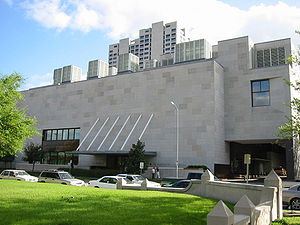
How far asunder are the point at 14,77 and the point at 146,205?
70.6 ft

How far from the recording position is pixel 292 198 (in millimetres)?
17422

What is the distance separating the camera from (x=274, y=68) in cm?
4366

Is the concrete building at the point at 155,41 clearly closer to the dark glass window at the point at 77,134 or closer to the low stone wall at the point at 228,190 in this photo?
the dark glass window at the point at 77,134

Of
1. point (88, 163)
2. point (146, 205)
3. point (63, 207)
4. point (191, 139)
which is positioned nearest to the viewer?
point (63, 207)

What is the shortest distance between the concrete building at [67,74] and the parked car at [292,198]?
60.1 meters

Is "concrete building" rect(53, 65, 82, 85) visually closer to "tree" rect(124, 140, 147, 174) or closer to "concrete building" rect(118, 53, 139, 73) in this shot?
"concrete building" rect(118, 53, 139, 73)

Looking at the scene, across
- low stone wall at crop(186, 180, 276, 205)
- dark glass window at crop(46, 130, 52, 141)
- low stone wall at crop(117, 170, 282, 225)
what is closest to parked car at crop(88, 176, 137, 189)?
low stone wall at crop(117, 170, 282, 225)

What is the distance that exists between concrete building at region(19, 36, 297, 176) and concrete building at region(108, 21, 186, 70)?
8718cm

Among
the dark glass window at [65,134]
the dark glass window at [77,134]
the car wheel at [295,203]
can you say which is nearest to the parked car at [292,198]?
the car wheel at [295,203]

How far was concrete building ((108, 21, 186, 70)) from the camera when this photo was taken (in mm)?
141500

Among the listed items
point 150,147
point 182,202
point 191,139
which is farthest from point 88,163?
point 182,202

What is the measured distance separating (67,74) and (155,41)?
79991 millimetres

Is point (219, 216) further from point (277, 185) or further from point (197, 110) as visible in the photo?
point (197, 110)

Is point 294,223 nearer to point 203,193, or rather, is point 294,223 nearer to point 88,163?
point 203,193
